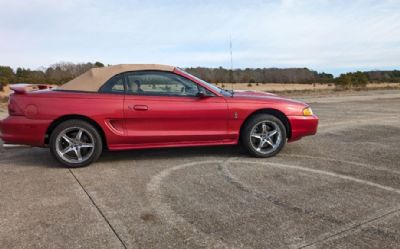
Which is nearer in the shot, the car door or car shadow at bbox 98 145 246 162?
the car door

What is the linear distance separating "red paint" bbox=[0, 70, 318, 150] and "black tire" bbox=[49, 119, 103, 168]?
0.11 metres

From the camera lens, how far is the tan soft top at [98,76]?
457cm

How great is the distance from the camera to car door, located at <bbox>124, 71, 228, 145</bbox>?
4586mm

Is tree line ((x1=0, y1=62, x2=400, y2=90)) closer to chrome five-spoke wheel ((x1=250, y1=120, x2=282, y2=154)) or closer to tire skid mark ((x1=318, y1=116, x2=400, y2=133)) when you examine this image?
tire skid mark ((x1=318, y1=116, x2=400, y2=133))

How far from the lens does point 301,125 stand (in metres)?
5.09

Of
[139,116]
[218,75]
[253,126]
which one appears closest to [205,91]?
[253,126]

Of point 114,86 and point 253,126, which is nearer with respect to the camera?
point 114,86

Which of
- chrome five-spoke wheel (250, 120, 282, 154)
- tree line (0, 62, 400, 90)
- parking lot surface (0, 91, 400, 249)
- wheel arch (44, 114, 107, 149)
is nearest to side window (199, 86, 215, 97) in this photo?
chrome five-spoke wheel (250, 120, 282, 154)

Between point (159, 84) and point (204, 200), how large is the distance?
2.09 m

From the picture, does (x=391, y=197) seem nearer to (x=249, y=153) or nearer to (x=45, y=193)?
(x=249, y=153)

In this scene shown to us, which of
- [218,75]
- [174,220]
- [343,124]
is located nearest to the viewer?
[174,220]

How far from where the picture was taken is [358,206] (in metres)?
3.17

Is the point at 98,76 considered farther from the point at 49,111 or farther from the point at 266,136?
the point at 266,136

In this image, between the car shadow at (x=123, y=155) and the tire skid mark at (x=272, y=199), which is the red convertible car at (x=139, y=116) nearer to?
the car shadow at (x=123, y=155)
